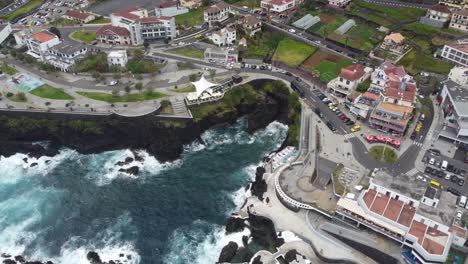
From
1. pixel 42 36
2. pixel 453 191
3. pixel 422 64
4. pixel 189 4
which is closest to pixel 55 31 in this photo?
pixel 42 36

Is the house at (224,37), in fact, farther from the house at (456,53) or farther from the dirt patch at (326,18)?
the house at (456,53)

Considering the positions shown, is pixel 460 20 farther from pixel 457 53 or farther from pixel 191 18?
pixel 191 18

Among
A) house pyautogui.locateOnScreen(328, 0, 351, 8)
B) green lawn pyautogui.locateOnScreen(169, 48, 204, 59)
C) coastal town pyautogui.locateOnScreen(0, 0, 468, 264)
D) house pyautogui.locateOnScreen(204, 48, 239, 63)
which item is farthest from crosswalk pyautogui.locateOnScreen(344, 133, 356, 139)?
house pyautogui.locateOnScreen(328, 0, 351, 8)

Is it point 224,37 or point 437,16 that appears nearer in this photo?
point 224,37

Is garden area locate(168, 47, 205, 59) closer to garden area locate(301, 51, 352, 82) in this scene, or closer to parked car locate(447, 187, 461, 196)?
garden area locate(301, 51, 352, 82)

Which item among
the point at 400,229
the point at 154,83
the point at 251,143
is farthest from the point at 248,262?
the point at 154,83

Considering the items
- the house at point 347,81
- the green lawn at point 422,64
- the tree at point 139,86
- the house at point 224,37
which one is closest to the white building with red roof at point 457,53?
the green lawn at point 422,64

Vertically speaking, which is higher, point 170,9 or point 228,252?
point 170,9
